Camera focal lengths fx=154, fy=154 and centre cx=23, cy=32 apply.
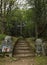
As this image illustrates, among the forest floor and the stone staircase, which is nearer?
the forest floor

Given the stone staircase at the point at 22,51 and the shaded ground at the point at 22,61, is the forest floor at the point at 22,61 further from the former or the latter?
the stone staircase at the point at 22,51

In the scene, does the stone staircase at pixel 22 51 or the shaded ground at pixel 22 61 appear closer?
the shaded ground at pixel 22 61

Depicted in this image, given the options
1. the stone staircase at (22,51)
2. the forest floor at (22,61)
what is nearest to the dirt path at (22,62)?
the forest floor at (22,61)

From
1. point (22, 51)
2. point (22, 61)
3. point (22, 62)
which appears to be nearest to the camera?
point (22, 62)

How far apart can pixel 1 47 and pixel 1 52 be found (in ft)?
1.08

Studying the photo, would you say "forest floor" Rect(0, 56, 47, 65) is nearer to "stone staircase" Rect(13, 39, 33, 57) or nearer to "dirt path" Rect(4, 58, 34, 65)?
"dirt path" Rect(4, 58, 34, 65)

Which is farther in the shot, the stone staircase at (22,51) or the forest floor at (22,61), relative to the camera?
the stone staircase at (22,51)

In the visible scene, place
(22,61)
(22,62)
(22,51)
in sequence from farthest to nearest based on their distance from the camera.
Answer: (22,51), (22,61), (22,62)

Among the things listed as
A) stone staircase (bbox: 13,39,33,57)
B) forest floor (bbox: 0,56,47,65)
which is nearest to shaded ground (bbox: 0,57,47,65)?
forest floor (bbox: 0,56,47,65)

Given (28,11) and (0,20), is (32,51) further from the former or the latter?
(0,20)

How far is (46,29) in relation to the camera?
14.8 meters

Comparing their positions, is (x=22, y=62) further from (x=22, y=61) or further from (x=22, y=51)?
(x=22, y=51)

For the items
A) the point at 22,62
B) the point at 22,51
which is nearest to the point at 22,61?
the point at 22,62

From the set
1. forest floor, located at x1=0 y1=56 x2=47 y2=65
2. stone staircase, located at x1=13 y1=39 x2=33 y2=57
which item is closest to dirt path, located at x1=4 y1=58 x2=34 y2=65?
forest floor, located at x1=0 y1=56 x2=47 y2=65
